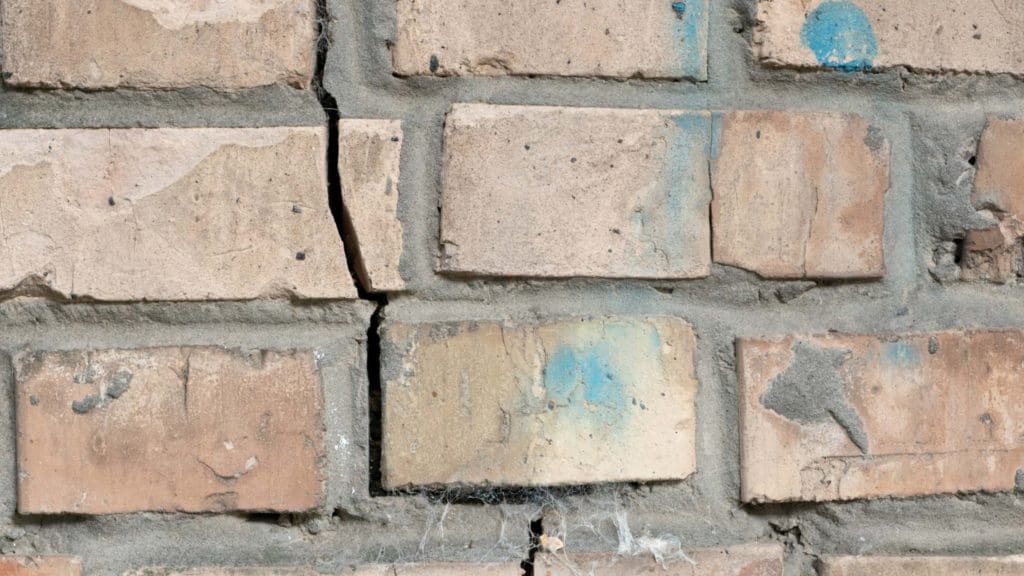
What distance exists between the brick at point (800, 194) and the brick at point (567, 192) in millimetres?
25

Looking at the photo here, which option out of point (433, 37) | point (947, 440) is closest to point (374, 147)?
point (433, 37)

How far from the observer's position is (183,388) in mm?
628

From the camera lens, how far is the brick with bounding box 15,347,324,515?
63 cm

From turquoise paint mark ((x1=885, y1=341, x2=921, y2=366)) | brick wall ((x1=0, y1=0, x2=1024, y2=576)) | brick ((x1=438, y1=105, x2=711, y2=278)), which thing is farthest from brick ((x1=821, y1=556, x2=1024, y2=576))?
brick ((x1=438, y1=105, x2=711, y2=278))

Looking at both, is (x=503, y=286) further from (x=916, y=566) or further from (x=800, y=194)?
(x=916, y=566)

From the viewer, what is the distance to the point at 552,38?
0.64 metres

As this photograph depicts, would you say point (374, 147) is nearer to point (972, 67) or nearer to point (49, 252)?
point (49, 252)

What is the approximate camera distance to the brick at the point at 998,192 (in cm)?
67

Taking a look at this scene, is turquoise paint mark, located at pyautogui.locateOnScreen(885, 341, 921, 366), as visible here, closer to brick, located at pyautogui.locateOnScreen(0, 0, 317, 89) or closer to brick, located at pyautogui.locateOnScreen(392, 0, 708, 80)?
brick, located at pyautogui.locateOnScreen(392, 0, 708, 80)

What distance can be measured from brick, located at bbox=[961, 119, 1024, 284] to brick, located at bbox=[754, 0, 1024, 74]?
47 mm

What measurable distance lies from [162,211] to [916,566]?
0.55 metres

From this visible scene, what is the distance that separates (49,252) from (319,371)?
183 mm

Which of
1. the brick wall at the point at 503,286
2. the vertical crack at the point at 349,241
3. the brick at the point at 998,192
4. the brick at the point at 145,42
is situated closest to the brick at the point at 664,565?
the brick wall at the point at 503,286

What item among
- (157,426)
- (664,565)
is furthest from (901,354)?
(157,426)
